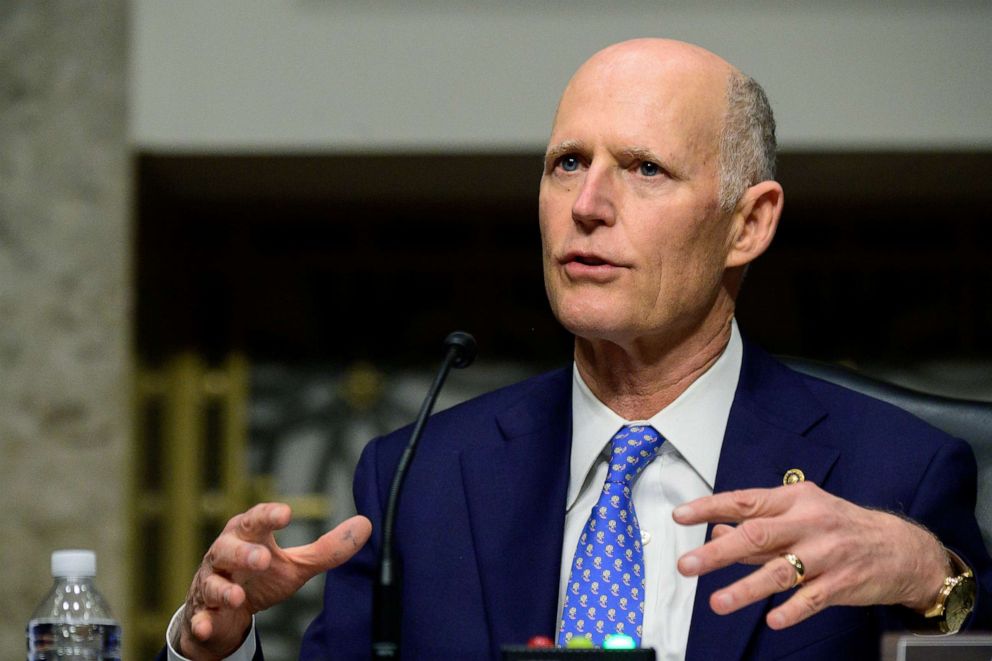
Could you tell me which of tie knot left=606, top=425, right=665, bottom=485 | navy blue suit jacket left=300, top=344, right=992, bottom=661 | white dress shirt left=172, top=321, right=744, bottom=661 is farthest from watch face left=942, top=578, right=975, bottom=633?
tie knot left=606, top=425, right=665, bottom=485

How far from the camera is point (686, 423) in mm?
2031

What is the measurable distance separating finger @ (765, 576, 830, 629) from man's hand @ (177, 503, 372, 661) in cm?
46

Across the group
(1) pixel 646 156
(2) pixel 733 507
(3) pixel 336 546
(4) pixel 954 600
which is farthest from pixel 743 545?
(1) pixel 646 156

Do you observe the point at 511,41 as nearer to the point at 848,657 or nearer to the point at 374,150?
the point at 374,150

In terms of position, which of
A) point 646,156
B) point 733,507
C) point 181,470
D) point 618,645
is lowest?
point 181,470

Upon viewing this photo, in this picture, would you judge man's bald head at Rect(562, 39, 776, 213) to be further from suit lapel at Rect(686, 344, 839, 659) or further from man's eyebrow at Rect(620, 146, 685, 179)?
suit lapel at Rect(686, 344, 839, 659)

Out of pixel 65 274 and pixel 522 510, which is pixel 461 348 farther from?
pixel 65 274

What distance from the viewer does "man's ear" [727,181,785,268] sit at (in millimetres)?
2064

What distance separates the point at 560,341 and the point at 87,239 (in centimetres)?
134

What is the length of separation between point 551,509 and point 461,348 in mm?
416

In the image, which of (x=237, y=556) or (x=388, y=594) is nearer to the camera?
(x=388, y=594)

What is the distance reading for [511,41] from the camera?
388 cm

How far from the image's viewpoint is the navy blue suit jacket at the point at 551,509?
71.4 inches

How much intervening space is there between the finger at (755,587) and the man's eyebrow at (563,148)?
0.71 metres
